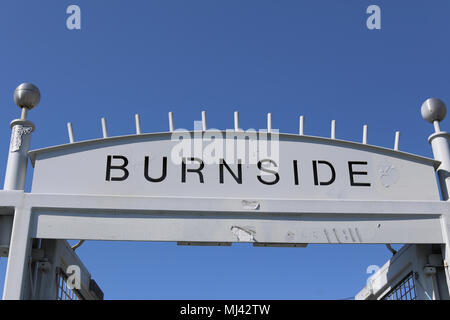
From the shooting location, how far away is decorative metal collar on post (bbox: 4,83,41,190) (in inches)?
398

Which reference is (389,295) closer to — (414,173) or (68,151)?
(414,173)

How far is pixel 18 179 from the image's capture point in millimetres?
10117

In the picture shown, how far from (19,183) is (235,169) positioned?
387cm

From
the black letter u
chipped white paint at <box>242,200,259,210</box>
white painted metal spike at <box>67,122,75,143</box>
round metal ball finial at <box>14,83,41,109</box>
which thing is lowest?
chipped white paint at <box>242,200,259,210</box>

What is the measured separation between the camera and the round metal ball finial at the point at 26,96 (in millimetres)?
10695

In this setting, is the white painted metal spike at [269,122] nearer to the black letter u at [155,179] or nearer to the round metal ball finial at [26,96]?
the black letter u at [155,179]

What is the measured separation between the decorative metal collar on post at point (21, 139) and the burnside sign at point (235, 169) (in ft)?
0.74

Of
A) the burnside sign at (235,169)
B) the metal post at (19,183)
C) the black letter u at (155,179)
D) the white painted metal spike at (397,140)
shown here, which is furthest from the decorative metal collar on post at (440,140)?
the metal post at (19,183)

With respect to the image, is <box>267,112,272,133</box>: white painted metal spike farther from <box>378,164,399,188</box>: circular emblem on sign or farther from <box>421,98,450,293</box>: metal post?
<box>421,98,450,293</box>: metal post

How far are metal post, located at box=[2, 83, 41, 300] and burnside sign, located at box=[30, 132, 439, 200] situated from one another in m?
0.27

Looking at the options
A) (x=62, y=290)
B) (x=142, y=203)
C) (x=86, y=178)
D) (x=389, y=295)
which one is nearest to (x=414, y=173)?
(x=389, y=295)

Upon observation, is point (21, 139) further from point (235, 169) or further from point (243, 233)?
point (243, 233)

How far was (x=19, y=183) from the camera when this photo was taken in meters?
10.1

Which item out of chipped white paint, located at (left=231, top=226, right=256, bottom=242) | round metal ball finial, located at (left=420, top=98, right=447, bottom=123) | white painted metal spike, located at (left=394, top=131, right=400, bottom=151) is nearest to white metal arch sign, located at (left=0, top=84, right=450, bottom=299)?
chipped white paint, located at (left=231, top=226, right=256, bottom=242)
